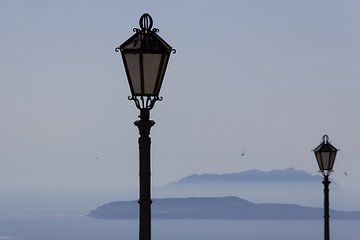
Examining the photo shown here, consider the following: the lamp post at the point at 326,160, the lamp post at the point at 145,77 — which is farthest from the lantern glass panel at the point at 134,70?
the lamp post at the point at 326,160

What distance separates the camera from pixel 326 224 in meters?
18.0

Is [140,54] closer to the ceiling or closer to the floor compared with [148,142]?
closer to the ceiling

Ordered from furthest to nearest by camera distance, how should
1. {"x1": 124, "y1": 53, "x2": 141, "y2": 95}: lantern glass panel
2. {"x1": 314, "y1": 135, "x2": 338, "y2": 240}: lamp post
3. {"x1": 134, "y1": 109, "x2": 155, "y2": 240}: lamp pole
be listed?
{"x1": 314, "y1": 135, "x2": 338, "y2": 240}: lamp post → {"x1": 134, "y1": 109, "x2": 155, "y2": 240}: lamp pole → {"x1": 124, "y1": 53, "x2": 141, "y2": 95}: lantern glass panel

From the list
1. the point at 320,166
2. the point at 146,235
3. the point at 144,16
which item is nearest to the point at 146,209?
the point at 146,235

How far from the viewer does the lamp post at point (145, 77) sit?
8.95 meters

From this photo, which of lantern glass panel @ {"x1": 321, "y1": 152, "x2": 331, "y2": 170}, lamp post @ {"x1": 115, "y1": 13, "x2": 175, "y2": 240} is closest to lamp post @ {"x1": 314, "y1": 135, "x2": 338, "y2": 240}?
lantern glass panel @ {"x1": 321, "y1": 152, "x2": 331, "y2": 170}

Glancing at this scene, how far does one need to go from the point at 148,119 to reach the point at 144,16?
838 millimetres

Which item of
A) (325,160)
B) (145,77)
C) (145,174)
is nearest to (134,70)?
(145,77)

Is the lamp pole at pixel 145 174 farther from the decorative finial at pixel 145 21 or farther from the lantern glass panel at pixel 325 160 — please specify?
the lantern glass panel at pixel 325 160

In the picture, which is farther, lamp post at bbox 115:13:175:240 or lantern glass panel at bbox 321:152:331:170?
lantern glass panel at bbox 321:152:331:170

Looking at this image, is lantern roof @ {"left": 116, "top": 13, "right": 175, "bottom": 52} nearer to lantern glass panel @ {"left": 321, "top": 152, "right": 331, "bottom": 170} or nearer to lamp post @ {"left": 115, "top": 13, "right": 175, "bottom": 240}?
lamp post @ {"left": 115, "top": 13, "right": 175, "bottom": 240}

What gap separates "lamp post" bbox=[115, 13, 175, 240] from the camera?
29.4 feet

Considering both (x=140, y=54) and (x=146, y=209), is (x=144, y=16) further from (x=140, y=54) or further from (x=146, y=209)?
(x=146, y=209)

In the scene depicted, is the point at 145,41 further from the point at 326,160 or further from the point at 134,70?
the point at 326,160
